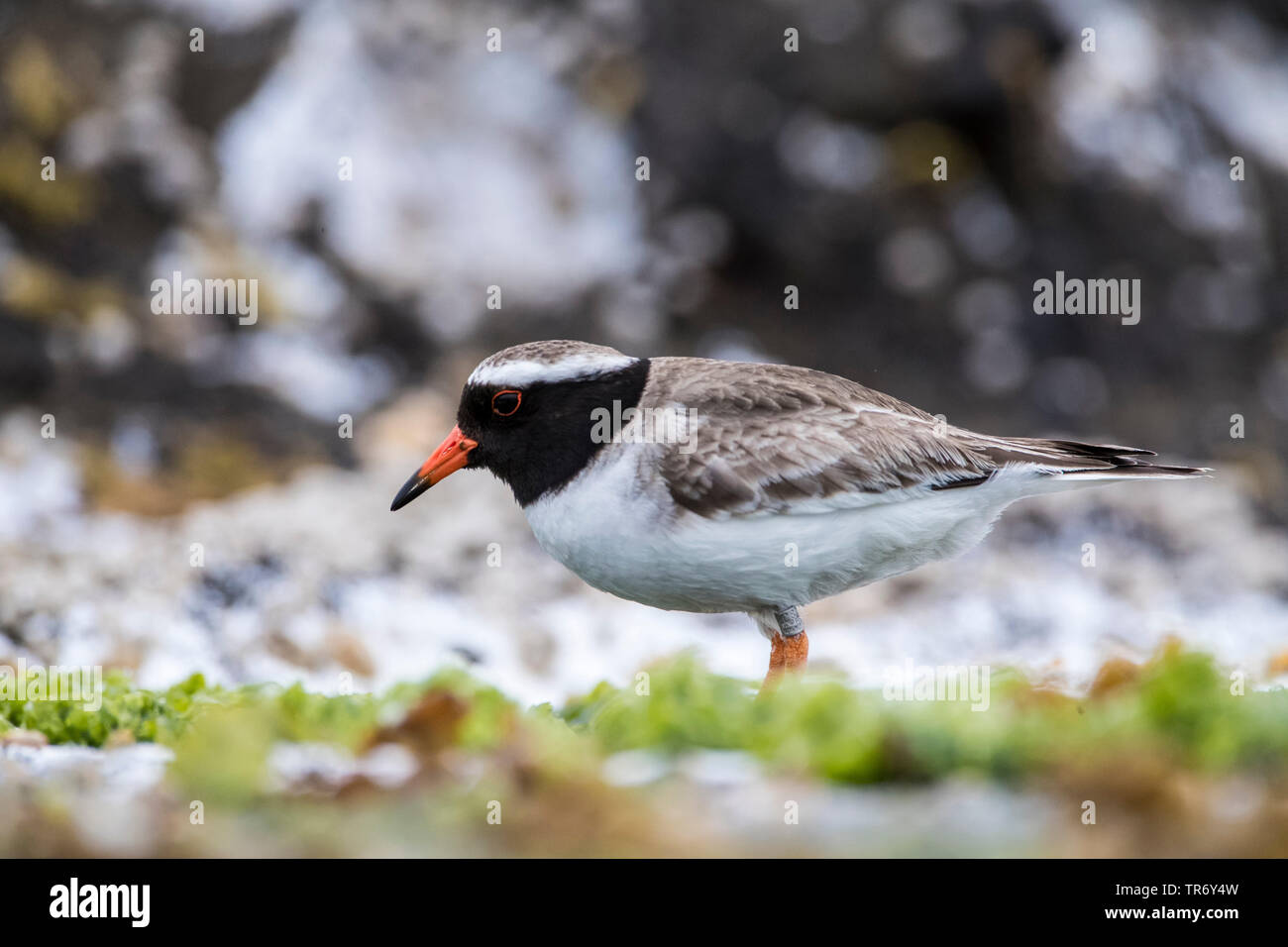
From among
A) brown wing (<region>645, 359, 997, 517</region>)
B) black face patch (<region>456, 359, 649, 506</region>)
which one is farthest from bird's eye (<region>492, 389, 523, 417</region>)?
brown wing (<region>645, 359, 997, 517</region>)

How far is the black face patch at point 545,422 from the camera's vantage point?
5379 mm

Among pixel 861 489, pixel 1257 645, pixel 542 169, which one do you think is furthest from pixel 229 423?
pixel 1257 645

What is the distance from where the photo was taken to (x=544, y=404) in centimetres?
544

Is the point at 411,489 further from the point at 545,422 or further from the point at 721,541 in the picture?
the point at 721,541

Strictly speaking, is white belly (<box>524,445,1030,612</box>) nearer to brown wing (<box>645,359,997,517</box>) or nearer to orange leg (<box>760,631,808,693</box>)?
brown wing (<box>645,359,997,517</box>)

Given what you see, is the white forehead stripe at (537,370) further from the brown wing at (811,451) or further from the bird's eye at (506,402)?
the brown wing at (811,451)

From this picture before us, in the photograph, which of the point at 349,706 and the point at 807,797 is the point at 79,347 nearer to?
the point at 349,706

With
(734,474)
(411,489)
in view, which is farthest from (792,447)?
(411,489)

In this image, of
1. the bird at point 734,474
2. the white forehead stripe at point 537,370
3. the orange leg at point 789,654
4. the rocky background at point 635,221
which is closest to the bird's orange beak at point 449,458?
the bird at point 734,474

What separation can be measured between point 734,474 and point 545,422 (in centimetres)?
90

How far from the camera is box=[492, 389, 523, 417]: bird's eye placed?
5.44 metres

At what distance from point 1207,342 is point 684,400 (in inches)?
342

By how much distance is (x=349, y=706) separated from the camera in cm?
427

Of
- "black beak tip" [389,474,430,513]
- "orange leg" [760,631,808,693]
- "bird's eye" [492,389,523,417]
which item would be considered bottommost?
"orange leg" [760,631,808,693]
